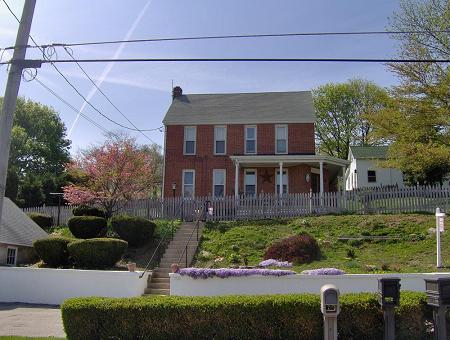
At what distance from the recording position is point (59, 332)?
1185 cm

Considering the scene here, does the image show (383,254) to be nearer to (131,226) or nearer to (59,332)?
(131,226)

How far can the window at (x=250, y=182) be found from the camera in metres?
32.4

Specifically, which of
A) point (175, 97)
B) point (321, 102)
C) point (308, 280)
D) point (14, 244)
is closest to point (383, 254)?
point (308, 280)

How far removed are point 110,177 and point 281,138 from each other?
458 inches

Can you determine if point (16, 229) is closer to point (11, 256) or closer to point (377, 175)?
point (11, 256)

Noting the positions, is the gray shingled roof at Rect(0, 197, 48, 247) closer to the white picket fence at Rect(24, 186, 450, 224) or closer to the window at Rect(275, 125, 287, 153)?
the white picket fence at Rect(24, 186, 450, 224)

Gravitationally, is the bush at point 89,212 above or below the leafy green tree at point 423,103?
below

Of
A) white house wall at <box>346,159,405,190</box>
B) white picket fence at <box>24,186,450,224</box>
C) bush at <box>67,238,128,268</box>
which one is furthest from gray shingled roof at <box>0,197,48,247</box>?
white house wall at <box>346,159,405,190</box>

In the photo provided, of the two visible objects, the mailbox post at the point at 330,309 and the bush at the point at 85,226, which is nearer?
the mailbox post at the point at 330,309

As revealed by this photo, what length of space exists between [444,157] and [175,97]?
20463 millimetres

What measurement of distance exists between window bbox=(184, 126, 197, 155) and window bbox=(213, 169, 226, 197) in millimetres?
2149

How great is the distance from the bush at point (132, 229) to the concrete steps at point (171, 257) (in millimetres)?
1268

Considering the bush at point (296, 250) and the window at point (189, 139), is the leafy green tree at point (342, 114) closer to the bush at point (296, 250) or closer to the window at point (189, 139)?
the window at point (189, 139)

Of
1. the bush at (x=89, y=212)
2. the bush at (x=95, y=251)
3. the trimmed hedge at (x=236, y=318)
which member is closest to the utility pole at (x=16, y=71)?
the trimmed hedge at (x=236, y=318)
